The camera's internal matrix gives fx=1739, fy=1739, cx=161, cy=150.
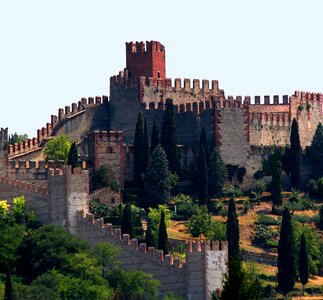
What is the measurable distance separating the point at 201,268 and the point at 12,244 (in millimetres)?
12411

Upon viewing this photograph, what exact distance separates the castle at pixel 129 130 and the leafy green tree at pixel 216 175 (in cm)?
282

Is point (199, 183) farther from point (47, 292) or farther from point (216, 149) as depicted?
point (47, 292)

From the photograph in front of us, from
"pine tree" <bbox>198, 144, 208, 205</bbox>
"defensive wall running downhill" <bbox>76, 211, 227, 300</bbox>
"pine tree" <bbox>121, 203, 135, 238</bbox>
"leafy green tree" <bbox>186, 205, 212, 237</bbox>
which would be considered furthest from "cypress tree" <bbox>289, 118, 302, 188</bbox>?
"defensive wall running downhill" <bbox>76, 211, 227, 300</bbox>

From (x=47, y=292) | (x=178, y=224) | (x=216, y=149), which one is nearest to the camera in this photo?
(x=47, y=292)

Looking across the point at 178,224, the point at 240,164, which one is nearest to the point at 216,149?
the point at 240,164

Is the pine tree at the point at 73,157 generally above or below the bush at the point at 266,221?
above

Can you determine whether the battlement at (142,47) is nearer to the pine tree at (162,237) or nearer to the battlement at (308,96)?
the battlement at (308,96)

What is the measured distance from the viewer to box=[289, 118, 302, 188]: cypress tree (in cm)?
13462

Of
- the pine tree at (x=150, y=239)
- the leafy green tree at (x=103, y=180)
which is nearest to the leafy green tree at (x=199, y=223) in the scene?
the pine tree at (x=150, y=239)

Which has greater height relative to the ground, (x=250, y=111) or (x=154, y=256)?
(x=250, y=111)

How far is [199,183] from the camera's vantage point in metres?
131

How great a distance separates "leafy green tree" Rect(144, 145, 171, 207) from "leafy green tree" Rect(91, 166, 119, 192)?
2.46m

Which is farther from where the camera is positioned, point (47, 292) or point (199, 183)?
point (199, 183)

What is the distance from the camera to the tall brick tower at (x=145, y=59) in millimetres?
144375
